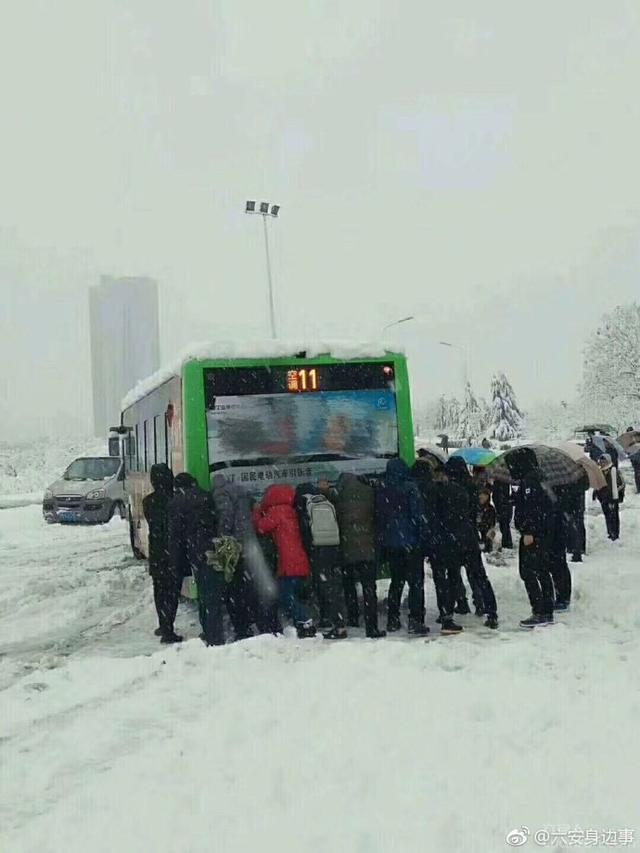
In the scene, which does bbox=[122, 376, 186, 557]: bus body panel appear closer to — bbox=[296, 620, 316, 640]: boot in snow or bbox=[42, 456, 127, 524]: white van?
bbox=[296, 620, 316, 640]: boot in snow

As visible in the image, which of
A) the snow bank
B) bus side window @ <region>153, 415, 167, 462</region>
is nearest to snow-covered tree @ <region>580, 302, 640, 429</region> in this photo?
the snow bank

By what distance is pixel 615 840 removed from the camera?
3898mm

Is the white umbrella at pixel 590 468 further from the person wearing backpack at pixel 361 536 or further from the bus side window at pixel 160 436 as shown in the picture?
the bus side window at pixel 160 436

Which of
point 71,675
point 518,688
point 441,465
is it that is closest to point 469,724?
point 518,688

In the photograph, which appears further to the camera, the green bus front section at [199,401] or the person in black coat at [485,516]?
the person in black coat at [485,516]

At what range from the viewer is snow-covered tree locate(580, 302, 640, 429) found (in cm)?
5875

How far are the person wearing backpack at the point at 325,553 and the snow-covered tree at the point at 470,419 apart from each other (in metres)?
58.7

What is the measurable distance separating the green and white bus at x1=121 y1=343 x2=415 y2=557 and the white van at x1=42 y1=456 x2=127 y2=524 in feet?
36.3

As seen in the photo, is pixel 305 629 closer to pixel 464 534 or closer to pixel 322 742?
pixel 464 534

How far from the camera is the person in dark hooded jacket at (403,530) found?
8336 millimetres

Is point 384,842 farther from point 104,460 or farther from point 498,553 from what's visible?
point 104,460

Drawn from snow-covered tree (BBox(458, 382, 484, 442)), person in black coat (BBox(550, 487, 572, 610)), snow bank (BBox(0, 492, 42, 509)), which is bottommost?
person in black coat (BBox(550, 487, 572, 610))

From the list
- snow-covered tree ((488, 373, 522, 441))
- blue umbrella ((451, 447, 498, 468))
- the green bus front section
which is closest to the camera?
the green bus front section

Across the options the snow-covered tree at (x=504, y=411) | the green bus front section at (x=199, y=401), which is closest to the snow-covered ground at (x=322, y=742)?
the green bus front section at (x=199, y=401)
